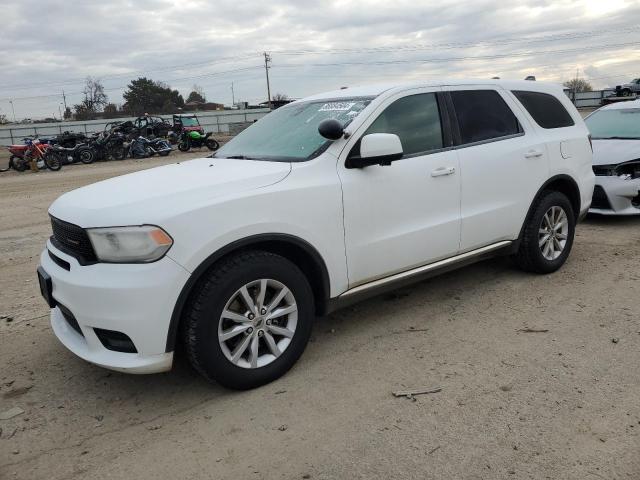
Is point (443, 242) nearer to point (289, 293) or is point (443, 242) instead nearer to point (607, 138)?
point (289, 293)

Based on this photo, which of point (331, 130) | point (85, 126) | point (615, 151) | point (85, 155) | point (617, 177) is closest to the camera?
point (331, 130)

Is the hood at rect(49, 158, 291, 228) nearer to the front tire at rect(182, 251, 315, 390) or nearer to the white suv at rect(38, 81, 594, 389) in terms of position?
the white suv at rect(38, 81, 594, 389)

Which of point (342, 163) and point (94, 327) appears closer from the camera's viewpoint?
point (94, 327)

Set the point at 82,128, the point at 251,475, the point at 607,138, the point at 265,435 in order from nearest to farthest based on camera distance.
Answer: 1. the point at 251,475
2. the point at 265,435
3. the point at 607,138
4. the point at 82,128

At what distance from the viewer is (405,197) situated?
375 cm

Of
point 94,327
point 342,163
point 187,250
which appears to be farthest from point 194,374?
point 342,163

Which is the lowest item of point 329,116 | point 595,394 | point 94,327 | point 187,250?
point 595,394

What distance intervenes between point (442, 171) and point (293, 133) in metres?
1.12

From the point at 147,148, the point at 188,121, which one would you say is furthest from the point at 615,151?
the point at 188,121

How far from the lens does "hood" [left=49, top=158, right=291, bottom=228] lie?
2852mm

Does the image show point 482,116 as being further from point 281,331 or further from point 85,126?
point 85,126

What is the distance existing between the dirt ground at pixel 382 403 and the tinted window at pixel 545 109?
5.17 ft

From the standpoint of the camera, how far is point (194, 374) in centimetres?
346

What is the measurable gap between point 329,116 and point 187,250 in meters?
1.62
